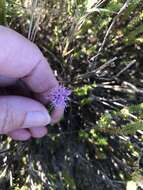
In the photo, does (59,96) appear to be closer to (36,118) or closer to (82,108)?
(36,118)

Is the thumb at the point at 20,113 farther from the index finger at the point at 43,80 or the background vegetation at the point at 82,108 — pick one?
the background vegetation at the point at 82,108

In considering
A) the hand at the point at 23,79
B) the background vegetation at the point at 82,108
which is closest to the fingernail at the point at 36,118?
the hand at the point at 23,79

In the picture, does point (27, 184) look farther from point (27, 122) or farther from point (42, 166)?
point (27, 122)

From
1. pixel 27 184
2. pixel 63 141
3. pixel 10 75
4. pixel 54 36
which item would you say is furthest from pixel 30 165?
pixel 54 36

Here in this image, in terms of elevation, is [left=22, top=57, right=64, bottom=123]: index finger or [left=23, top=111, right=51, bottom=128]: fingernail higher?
[left=22, top=57, right=64, bottom=123]: index finger

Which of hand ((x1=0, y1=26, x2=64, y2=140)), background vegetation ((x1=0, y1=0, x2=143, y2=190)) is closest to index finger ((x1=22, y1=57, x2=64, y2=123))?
hand ((x1=0, y1=26, x2=64, y2=140))

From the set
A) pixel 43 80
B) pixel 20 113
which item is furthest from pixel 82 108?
pixel 20 113

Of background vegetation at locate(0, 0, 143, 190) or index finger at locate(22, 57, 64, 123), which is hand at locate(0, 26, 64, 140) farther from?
background vegetation at locate(0, 0, 143, 190)
